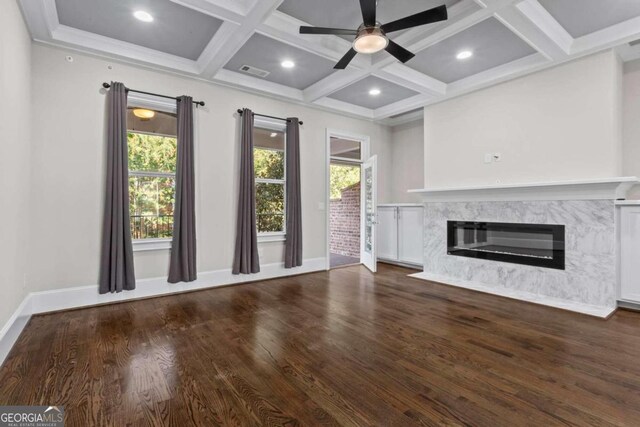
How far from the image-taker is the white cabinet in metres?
5.77

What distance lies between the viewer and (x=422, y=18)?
8.74 ft

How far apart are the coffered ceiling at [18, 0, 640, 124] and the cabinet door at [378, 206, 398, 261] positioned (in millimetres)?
2409

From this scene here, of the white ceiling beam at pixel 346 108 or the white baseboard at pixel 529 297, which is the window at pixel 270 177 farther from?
the white baseboard at pixel 529 297

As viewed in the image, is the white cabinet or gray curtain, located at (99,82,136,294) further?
the white cabinet

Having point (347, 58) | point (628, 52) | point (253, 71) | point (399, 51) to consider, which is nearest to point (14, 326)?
point (253, 71)

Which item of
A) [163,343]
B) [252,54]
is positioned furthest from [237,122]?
[163,343]

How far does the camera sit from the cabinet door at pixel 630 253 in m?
3.42

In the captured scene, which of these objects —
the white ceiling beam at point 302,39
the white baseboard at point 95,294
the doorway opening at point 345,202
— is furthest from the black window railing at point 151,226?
the doorway opening at point 345,202

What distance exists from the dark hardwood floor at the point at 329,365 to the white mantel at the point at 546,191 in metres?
1.35

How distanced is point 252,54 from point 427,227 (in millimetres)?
3800

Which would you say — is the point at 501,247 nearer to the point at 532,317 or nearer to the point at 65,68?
the point at 532,317

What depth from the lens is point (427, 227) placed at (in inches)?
214

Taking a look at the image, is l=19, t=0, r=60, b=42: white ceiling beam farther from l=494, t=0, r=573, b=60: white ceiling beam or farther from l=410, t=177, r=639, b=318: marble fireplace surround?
l=410, t=177, r=639, b=318: marble fireplace surround

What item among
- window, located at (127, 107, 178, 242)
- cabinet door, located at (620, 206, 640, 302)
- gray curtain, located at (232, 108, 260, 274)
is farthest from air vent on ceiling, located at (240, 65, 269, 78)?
cabinet door, located at (620, 206, 640, 302)
